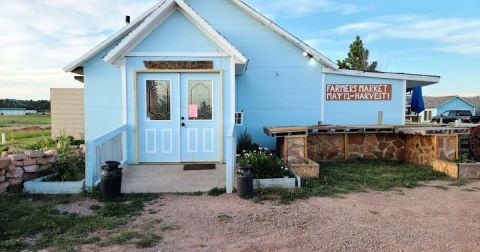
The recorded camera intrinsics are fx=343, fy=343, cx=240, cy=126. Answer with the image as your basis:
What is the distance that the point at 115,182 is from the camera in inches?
261

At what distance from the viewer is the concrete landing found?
731cm

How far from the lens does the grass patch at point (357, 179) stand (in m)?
7.01

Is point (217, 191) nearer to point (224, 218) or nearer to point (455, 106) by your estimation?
point (224, 218)

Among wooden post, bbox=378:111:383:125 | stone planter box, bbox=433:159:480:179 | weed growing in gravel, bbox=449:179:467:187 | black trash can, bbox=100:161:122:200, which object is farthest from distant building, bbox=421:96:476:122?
black trash can, bbox=100:161:122:200

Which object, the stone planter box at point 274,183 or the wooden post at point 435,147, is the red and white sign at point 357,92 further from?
the stone planter box at point 274,183

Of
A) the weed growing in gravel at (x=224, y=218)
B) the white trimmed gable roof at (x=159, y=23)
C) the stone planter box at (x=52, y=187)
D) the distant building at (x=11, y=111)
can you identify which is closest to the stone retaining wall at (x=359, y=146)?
the white trimmed gable roof at (x=159, y=23)

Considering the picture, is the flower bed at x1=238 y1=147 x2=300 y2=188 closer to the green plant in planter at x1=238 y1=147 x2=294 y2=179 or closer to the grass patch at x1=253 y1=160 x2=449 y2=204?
the green plant in planter at x1=238 y1=147 x2=294 y2=179

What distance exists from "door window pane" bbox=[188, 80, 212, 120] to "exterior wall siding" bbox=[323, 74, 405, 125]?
4.47m

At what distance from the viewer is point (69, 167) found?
25.5 feet

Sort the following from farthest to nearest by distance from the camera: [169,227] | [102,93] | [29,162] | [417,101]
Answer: [417,101], [102,93], [29,162], [169,227]

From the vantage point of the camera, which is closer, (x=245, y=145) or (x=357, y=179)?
(x=357, y=179)

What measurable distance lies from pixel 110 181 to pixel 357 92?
8473 mm

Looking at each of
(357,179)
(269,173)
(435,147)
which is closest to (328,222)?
(269,173)

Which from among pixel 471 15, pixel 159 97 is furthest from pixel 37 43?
pixel 471 15
